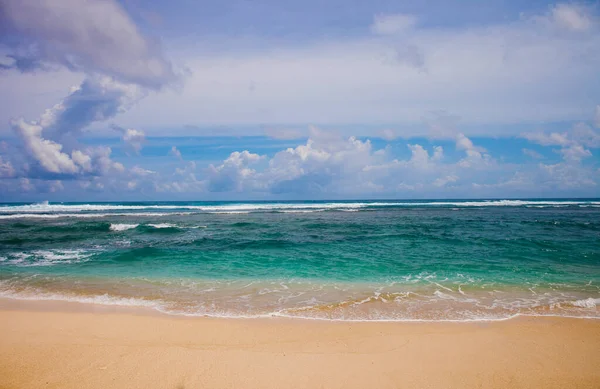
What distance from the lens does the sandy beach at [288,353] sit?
4.66 meters

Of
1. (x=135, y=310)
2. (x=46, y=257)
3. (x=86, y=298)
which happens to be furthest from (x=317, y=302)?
(x=46, y=257)

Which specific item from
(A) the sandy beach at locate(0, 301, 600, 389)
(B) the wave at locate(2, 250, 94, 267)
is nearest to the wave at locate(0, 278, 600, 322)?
(A) the sandy beach at locate(0, 301, 600, 389)

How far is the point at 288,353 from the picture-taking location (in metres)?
5.40

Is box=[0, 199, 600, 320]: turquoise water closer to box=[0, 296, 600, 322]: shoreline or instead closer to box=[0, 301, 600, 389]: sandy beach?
box=[0, 296, 600, 322]: shoreline

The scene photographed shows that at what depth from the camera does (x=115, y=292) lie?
8938 mm

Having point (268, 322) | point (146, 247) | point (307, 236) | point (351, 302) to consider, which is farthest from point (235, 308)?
point (307, 236)

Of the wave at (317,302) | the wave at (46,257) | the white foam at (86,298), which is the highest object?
the wave at (46,257)

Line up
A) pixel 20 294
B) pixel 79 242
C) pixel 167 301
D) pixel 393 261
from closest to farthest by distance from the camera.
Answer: pixel 167 301
pixel 20 294
pixel 393 261
pixel 79 242

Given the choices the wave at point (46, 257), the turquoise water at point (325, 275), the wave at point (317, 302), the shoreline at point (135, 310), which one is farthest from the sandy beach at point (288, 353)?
the wave at point (46, 257)

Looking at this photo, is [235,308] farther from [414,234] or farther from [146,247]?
[414,234]

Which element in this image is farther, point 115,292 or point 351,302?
point 115,292

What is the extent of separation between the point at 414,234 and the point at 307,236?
6620 mm

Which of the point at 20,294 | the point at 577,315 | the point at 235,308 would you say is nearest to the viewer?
the point at 577,315

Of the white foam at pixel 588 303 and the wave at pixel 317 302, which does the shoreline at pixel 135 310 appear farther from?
the white foam at pixel 588 303
